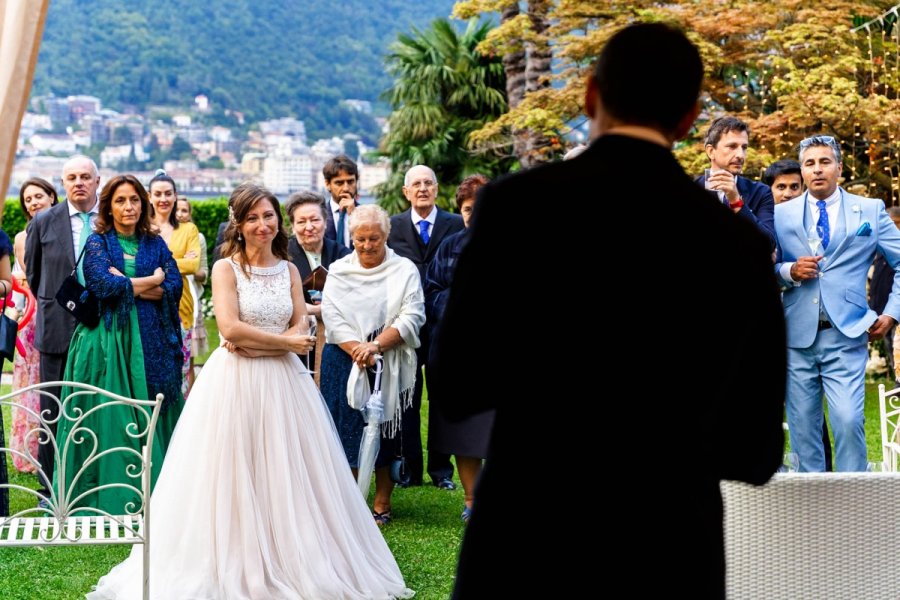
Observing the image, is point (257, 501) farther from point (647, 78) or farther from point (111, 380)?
point (647, 78)

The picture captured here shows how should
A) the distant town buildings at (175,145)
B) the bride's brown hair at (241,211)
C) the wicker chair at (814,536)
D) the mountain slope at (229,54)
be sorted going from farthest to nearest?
the mountain slope at (229,54) < the distant town buildings at (175,145) < the bride's brown hair at (241,211) < the wicker chair at (814,536)

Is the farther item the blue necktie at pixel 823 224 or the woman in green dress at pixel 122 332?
the woman in green dress at pixel 122 332

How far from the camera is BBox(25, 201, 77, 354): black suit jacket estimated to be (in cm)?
759

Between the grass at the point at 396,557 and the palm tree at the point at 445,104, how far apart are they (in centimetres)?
1627

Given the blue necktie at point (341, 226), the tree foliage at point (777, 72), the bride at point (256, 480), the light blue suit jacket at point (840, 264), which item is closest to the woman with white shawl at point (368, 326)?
the bride at point (256, 480)

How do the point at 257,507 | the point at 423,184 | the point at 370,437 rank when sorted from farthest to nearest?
1. the point at 423,184
2. the point at 370,437
3. the point at 257,507

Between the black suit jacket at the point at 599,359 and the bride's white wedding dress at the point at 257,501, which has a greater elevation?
the black suit jacket at the point at 599,359

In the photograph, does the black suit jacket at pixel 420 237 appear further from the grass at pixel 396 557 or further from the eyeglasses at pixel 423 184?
the grass at pixel 396 557

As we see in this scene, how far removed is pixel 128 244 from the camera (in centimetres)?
712

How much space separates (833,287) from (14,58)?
464 cm

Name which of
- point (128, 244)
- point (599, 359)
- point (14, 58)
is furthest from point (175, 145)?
point (599, 359)

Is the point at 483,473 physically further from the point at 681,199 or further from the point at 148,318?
the point at 148,318

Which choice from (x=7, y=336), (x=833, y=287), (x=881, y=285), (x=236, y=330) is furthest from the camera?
(x=881, y=285)

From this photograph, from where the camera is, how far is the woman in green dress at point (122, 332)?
6977 millimetres
